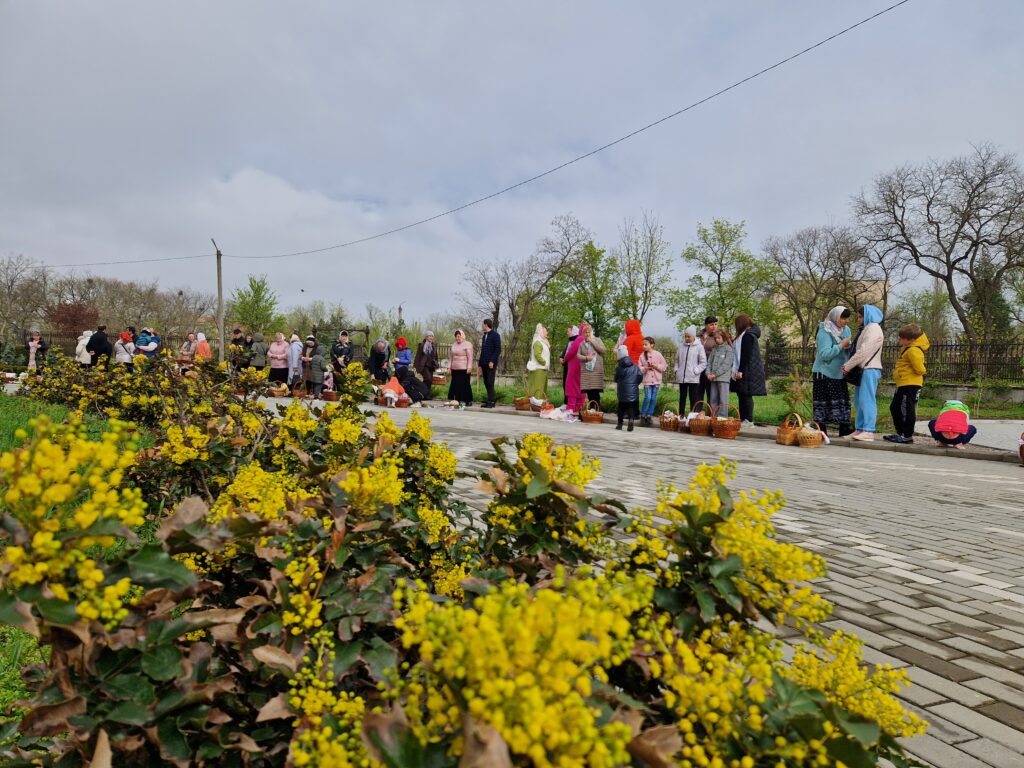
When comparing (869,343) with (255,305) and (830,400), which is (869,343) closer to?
(830,400)

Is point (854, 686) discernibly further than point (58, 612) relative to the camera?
Yes

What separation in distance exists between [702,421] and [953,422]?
372cm

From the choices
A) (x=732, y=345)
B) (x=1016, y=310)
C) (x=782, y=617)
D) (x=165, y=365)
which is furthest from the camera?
→ (x=1016, y=310)

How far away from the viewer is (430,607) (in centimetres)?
97

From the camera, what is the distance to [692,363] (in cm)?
1223

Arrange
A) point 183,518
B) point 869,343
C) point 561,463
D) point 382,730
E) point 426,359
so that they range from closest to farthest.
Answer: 1. point 382,730
2. point 183,518
3. point 561,463
4. point 869,343
5. point 426,359

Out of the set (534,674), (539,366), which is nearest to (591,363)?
(539,366)

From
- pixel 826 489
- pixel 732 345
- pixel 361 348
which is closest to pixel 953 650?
pixel 826 489

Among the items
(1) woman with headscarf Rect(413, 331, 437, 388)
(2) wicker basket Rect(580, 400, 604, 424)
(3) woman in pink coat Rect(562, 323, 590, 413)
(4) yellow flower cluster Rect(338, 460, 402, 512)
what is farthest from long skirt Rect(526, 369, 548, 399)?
(4) yellow flower cluster Rect(338, 460, 402, 512)

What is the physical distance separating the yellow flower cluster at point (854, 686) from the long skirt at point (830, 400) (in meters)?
10.4

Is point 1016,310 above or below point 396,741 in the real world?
above

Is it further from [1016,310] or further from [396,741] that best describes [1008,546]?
[1016,310]

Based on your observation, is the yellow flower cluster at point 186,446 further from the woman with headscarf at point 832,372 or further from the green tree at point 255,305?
the green tree at point 255,305

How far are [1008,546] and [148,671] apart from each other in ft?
17.5
